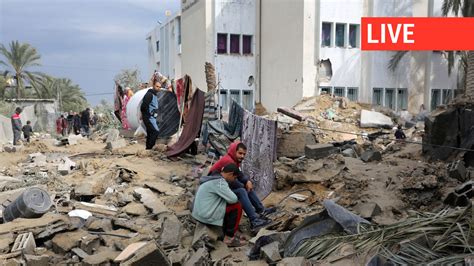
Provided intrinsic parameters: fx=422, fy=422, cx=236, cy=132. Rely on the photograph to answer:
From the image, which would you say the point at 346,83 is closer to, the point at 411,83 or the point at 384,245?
the point at 411,83

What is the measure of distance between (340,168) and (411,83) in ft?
62.3

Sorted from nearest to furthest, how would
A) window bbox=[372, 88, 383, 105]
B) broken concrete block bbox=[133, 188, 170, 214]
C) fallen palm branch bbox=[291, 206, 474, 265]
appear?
fallen palm branch bbox=[291, 206, 474, 265]
broken concrete block bbox=[133, 188, 170, 214]
window bbox=[372, 88, 383, 105]

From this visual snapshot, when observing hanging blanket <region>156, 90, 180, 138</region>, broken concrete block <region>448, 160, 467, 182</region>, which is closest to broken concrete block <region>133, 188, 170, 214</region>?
broken concrete block <region>448, 160, 467, 182</region>

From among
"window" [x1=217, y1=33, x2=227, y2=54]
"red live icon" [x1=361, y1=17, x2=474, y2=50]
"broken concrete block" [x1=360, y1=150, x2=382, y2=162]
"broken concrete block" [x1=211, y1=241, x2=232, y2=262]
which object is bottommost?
"broken concrete block" [x1=211, y1=241, x2=232, y2=262]

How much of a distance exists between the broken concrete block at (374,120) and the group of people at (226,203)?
44.7 feet

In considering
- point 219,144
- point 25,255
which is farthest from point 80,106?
point 25,255

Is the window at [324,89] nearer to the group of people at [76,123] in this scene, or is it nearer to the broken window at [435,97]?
the broken window at [435,97]

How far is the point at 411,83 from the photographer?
79.2ft

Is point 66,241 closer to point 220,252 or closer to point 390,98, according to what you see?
point 220,252

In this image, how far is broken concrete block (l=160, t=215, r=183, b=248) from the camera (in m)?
4.85

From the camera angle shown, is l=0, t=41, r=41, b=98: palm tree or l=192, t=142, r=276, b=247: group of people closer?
l=192, t=142, r=276, b=247: group of people

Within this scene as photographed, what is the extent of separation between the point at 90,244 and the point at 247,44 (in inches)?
845

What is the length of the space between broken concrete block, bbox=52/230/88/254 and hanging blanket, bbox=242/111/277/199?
9.25 ft

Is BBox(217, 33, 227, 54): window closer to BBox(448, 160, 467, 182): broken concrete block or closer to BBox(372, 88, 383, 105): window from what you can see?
BBox(372, 88, 383, 105): window
